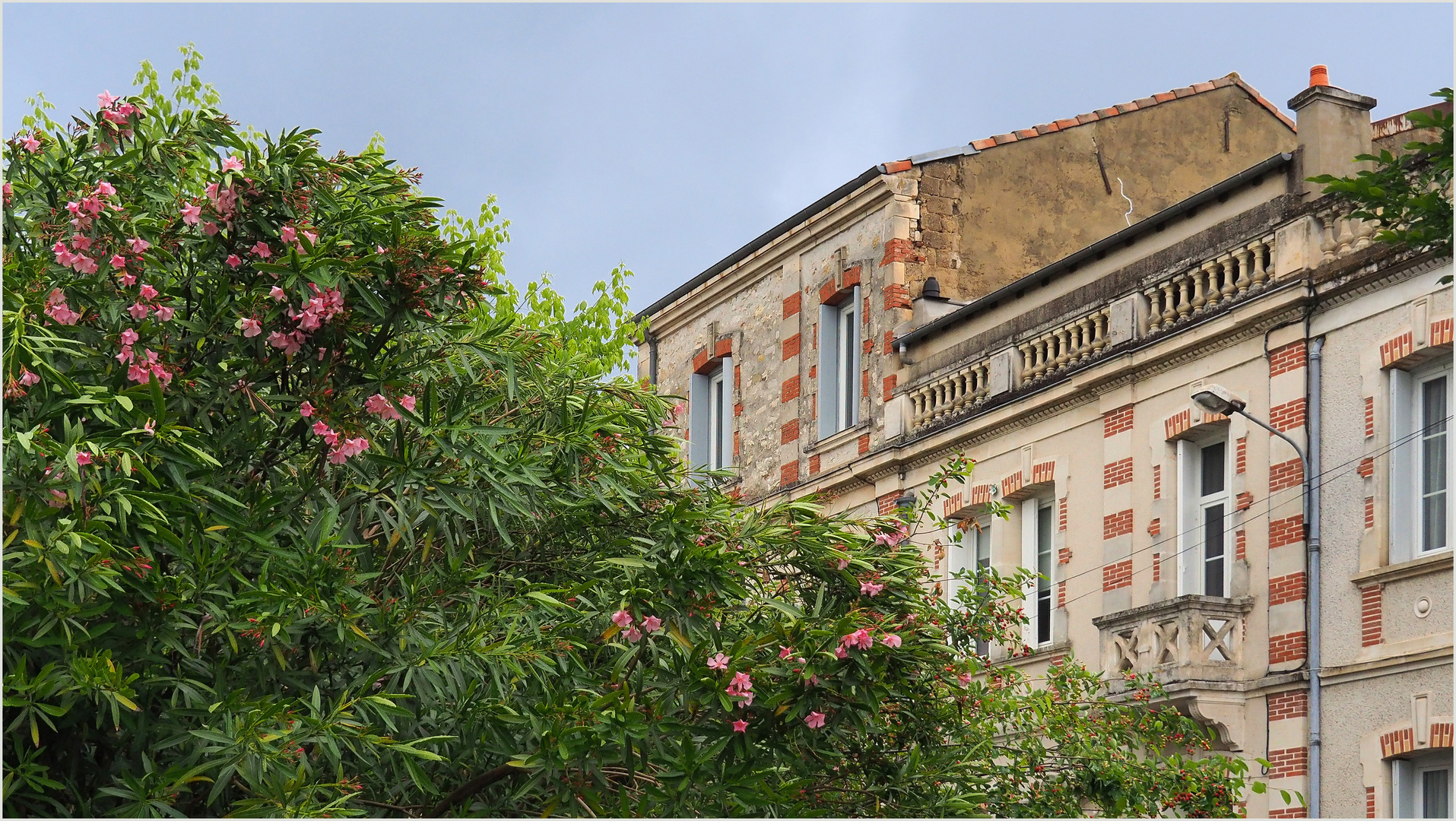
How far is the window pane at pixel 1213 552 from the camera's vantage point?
17219mm

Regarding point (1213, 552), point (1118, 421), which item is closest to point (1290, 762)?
point (1213, 552)

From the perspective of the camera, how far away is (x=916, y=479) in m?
21.9

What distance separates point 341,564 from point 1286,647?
35.7 feet

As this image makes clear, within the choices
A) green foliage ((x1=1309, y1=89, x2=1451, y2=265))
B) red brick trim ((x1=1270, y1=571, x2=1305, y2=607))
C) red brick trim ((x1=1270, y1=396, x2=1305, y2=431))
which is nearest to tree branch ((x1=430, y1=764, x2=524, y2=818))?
green foliage ((x1=1309, y1=89, x2=1451, y2=265))

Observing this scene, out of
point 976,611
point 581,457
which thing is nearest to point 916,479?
point 976,611

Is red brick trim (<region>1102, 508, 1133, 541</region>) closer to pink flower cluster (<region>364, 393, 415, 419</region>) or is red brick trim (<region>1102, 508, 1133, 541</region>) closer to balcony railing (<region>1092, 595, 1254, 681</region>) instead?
balcony railing (<region>1092, 595, 1254, 681</region>)

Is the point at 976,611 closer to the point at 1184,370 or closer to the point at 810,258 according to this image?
the point at 1184,370

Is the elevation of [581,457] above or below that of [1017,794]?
above

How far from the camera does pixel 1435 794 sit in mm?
14844

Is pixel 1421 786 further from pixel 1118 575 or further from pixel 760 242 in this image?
pixel 760 242

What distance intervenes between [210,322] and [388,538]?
1.30 meters

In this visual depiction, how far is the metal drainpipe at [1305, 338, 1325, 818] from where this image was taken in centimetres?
1557

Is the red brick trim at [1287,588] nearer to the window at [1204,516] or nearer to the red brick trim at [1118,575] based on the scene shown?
the window at [1204,516]

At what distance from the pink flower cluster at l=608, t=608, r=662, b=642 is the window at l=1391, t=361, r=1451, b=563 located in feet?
30.5
